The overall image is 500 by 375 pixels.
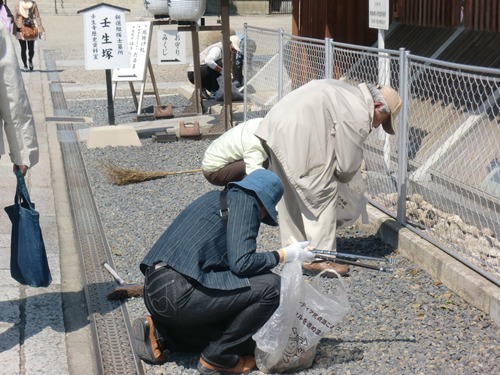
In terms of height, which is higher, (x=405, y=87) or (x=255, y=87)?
(x=405, y=87)

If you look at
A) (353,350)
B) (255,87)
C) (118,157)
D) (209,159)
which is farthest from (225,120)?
(353,350)

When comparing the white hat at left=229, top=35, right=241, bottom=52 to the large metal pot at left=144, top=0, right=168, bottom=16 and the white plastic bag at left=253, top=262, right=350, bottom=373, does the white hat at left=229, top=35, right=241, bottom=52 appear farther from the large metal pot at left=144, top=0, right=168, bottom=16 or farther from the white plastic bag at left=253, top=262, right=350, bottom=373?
the white plastic bag at left=253, top=262, right=350, bottom=373

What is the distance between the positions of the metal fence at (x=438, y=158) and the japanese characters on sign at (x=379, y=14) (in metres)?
0.34

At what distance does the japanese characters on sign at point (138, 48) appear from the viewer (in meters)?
12.9

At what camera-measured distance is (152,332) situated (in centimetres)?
456

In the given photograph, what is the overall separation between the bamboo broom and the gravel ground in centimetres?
59

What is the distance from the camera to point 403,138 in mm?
6414

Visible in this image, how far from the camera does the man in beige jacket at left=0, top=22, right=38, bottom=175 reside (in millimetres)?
4758

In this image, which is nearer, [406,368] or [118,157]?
[406,368]

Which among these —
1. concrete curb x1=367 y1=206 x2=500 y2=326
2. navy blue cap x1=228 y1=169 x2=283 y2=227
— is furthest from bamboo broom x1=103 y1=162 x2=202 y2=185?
navy blue cap x1=228 y1=169 x2=283 y2=227

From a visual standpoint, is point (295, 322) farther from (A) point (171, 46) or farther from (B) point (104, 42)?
(A) point (171, 46)

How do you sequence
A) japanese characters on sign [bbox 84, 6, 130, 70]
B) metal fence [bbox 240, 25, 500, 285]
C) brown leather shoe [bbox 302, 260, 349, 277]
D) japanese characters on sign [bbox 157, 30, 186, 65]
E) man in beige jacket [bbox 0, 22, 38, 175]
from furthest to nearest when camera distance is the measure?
1. japanese characters on sign [bbox 157, 30, 186, 65]
2. japanese characters on sign [bbox 84, 6, 130, 70]
3. brown leather shoe [bbox 302, 260, 349, 277]
4. metal fence [bbox 240, 25, 500, 285]
5. man in beige jacket [bbox 0, 22, 38, 175]

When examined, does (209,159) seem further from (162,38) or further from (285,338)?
(162,38)

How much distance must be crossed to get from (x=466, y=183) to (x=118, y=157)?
208 inches
